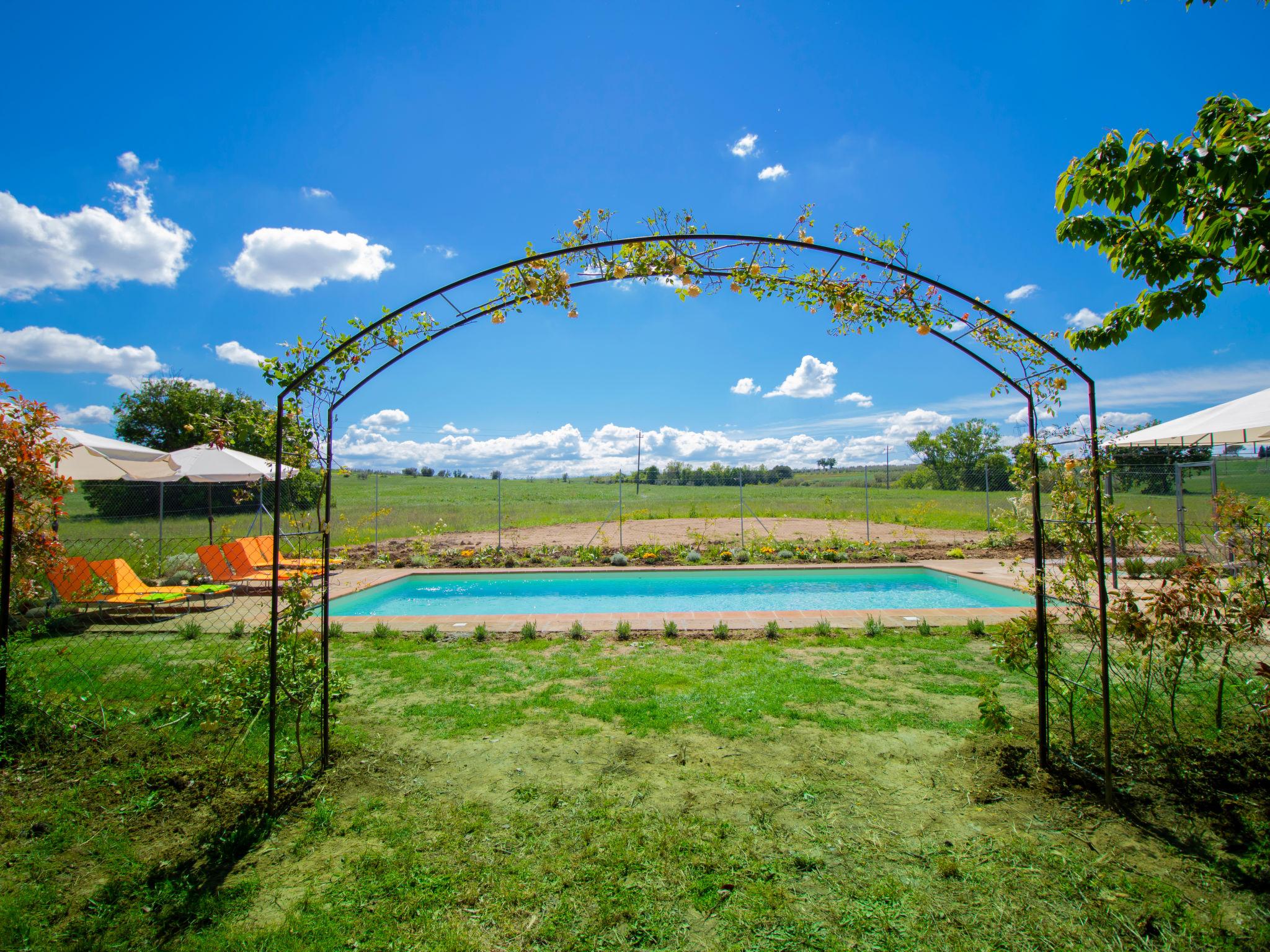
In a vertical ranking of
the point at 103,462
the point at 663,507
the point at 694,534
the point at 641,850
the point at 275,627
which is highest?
the point at 103,462

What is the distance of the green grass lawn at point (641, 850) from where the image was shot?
203 cm

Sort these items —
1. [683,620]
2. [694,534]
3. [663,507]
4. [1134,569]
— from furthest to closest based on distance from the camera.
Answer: [663,507]
[694,534]
[1134,569]
[683,620]

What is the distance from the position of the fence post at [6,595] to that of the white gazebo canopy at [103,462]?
4.31 m

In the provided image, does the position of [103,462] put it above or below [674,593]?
above

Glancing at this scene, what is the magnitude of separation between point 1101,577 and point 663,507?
2371cm

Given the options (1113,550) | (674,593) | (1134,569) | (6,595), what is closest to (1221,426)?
(1134,569)

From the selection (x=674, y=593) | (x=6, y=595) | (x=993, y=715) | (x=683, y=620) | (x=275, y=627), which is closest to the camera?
(x=275, y=627)

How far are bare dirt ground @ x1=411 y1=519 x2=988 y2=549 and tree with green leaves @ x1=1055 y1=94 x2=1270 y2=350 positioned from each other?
37.5 ft

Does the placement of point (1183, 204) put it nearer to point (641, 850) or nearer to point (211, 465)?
point (641, 850)

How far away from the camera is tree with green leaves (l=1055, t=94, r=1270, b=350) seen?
2.17m

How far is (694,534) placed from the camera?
13688mm

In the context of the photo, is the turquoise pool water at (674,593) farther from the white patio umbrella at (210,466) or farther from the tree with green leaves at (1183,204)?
the tree with green leaves at (1183,204)

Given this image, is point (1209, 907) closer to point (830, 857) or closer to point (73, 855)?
point (830, 857)

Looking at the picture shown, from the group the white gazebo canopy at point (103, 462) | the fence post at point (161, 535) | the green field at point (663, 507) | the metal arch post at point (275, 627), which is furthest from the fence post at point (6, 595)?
the fence post at point (161, 535)
